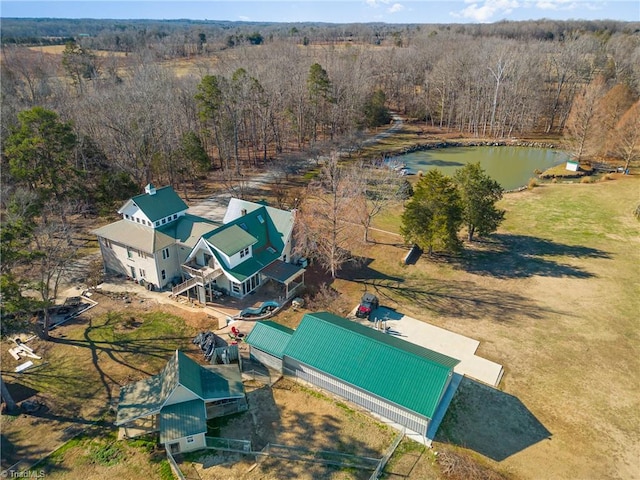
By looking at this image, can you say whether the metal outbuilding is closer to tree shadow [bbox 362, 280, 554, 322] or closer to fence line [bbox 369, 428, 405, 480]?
fence line [bbox 369, 428, 405, 480]

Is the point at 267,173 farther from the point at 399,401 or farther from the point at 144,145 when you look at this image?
the point at 399,401

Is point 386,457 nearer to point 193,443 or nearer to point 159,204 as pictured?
point 193,443

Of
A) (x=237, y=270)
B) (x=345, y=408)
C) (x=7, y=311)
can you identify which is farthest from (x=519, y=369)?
(x=7, y=311)

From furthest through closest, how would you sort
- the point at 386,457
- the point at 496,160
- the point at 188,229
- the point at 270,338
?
1. the point at 496,160
2. the point at 188,229
3. the point at 270,338
4. the point at 386,457

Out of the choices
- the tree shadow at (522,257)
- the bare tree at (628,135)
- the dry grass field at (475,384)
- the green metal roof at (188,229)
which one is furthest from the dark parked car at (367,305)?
the bare tree at (628,135)

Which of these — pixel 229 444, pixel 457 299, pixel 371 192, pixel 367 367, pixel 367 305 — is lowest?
pixel 229 444

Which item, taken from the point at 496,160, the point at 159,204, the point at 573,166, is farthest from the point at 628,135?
the point at 159,204

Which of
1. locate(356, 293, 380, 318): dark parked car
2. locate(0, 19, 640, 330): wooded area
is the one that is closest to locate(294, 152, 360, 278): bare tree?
locate(0, 19, 640, 330): wooded area
